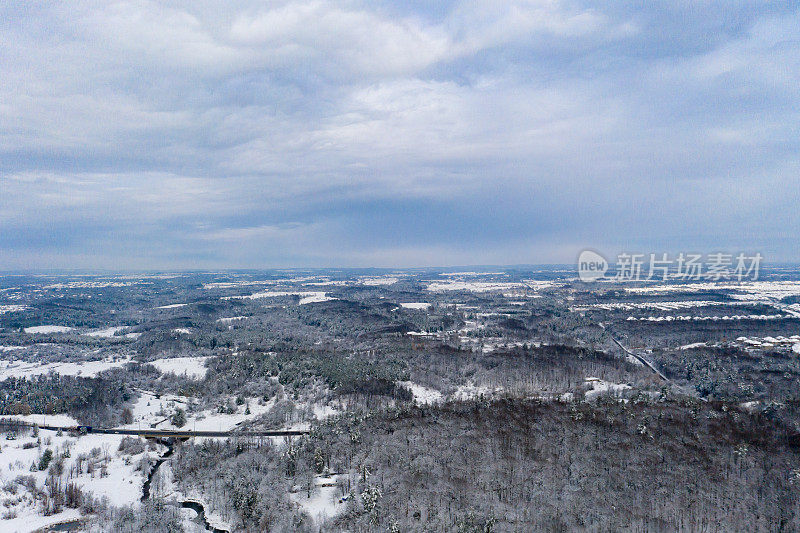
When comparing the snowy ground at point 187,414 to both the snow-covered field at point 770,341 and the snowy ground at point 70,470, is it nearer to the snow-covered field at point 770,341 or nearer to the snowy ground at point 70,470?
the snowy ground at point 70,470

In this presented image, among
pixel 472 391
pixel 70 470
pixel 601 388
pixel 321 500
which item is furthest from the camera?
pixel 472 391

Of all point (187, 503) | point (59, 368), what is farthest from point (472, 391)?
point (59, 368)

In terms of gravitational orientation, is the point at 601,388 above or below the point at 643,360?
above

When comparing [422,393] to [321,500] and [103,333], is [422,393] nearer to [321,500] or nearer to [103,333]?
[321,500]

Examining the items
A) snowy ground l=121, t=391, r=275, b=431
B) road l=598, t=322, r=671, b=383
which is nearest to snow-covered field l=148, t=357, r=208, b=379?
snowy ground l=121, t=391, r=275, b=431

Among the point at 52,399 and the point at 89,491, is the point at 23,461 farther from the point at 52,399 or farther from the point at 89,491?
the point at 52,399

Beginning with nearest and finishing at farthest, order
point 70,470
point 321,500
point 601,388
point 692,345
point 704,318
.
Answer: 1. point 321,500
2. point 70,470
3. point 601,388
4. point 692,345
5. point 704,318
